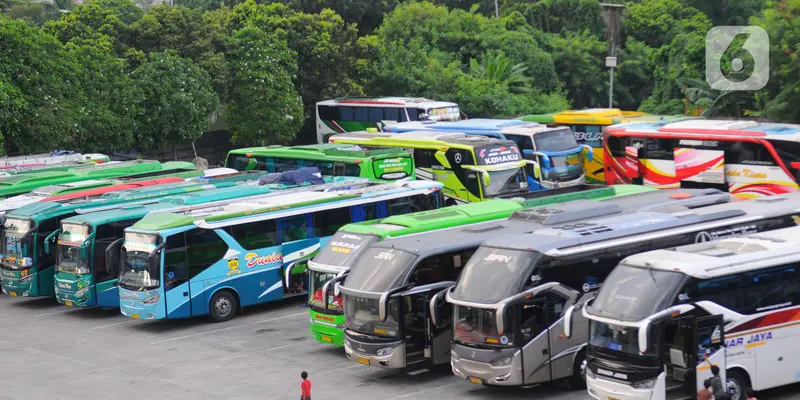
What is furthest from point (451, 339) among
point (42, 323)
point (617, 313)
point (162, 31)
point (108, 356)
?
point (162, 31)

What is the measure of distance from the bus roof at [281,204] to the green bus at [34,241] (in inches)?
122

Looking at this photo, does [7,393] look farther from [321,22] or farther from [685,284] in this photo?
[321,22]

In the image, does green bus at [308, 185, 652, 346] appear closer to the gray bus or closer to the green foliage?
the gray bus

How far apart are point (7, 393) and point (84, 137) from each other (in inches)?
970

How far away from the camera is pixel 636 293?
45.6ft

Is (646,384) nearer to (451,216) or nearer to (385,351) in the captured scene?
(385,351)

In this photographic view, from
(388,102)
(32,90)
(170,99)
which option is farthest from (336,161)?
(388,102)

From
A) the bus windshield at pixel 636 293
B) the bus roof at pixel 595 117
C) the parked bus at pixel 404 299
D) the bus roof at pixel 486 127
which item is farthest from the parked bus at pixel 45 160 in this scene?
the bus windshield at pixel 636 293

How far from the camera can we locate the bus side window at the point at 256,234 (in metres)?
23.0

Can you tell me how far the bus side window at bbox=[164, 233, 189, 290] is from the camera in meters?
22.2

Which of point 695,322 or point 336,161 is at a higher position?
point 336,161

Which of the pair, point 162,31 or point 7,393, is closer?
point 7,393

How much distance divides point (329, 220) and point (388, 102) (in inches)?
943

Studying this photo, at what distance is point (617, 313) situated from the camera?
13.8 meters
